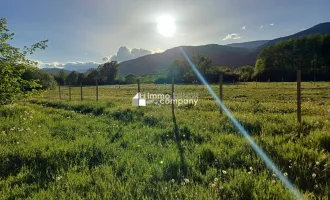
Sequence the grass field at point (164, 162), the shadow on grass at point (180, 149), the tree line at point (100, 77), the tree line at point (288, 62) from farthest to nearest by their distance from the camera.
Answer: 1. the tree line at point (100, 77)
2. the tree line at point (288, 62)
3. the shadow on grass at point (180, 149)
4. the grass field at point (164, 162)

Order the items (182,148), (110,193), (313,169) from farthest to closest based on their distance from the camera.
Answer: (182,148) < (313,169) < (110,193)

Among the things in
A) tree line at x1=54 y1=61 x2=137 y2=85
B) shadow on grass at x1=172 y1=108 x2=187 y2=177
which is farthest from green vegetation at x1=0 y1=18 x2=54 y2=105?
tree line at x1=54 y1=61 x2=137 y2=85

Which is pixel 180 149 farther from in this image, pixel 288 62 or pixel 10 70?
pixel 288 62

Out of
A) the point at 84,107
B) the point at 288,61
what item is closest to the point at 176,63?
the point at 288,61

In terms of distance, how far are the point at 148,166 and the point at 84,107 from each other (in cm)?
1039

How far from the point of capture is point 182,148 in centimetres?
568

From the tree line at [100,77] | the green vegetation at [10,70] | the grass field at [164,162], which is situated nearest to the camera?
the grass field at [164,162]

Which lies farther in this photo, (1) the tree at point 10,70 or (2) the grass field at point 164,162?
(1) the tree at point 10,70

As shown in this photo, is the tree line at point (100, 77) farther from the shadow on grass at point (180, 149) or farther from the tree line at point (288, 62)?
the shadow on grass at point (180, 149)

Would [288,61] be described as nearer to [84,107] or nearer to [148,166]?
[84,107]
